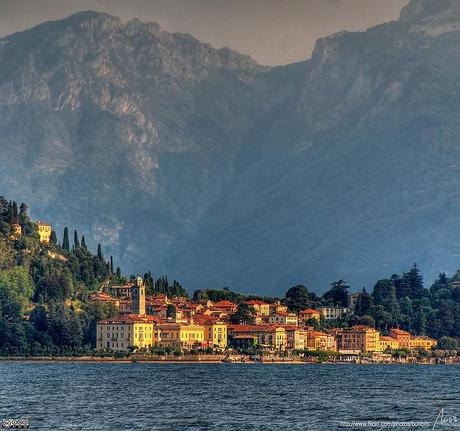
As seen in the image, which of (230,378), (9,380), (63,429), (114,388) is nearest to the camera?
(63,429)

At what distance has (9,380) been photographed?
572 ft

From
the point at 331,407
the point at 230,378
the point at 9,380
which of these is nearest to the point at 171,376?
the point at 230,378

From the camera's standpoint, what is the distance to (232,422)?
414 ft

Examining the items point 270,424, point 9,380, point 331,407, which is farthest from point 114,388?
point 270,424

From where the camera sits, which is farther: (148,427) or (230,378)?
(230,378)

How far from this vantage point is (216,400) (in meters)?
147

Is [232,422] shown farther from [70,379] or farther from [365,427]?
[70,379]

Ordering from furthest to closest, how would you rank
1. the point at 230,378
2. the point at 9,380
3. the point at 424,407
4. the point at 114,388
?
1. the point at 230,378
2. the point at 9,380
3. the point at 114,388
4. the point at 424,407

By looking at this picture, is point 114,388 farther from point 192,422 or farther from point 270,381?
point 192,422

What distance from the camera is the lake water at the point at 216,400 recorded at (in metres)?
126

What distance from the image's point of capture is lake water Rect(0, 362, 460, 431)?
4951 inches

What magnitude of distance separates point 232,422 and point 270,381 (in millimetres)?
55619

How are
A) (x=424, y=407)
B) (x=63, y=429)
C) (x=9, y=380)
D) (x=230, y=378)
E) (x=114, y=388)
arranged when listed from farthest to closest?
1. (x=230, y=378)
2. (x=9, y=380)
3. (x=114, y=388)
4. (x=424, y=407)
5. (x=63, y=429)

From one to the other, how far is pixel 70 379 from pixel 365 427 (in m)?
63.1
